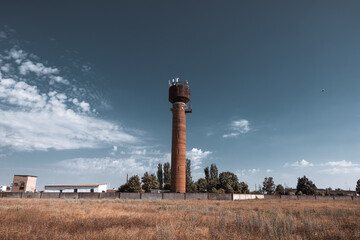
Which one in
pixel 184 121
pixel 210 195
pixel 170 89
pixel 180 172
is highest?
pixel 170 89

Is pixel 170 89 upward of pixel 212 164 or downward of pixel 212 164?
upward

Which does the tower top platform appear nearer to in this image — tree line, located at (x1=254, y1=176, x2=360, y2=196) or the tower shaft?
the tower shaft

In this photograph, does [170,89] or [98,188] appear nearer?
[170,89]

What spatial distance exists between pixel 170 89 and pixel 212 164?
1689 inches

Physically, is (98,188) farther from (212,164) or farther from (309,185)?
(309,185)

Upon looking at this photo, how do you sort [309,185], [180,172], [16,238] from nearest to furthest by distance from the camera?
[16,238], [180,172], [309,185]

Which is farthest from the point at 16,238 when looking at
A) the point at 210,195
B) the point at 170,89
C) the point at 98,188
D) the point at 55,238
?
the point at 98,188

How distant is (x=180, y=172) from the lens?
5003 cm

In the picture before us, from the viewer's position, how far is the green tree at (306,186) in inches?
3354

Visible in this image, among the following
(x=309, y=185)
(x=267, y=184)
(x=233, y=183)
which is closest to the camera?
(x=233, y=183)

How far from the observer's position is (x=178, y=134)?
2035 inches

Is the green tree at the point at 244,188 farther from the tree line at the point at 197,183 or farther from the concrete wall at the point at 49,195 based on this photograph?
the concrete wall at the point at 49,195

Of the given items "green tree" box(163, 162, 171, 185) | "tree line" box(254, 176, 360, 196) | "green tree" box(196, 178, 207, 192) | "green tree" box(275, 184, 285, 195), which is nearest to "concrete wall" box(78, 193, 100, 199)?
"green tree" box(196, 178, 207, 192)

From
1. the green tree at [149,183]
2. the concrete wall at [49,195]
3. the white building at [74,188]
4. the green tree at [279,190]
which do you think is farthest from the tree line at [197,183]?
the green tree at [279,190]
